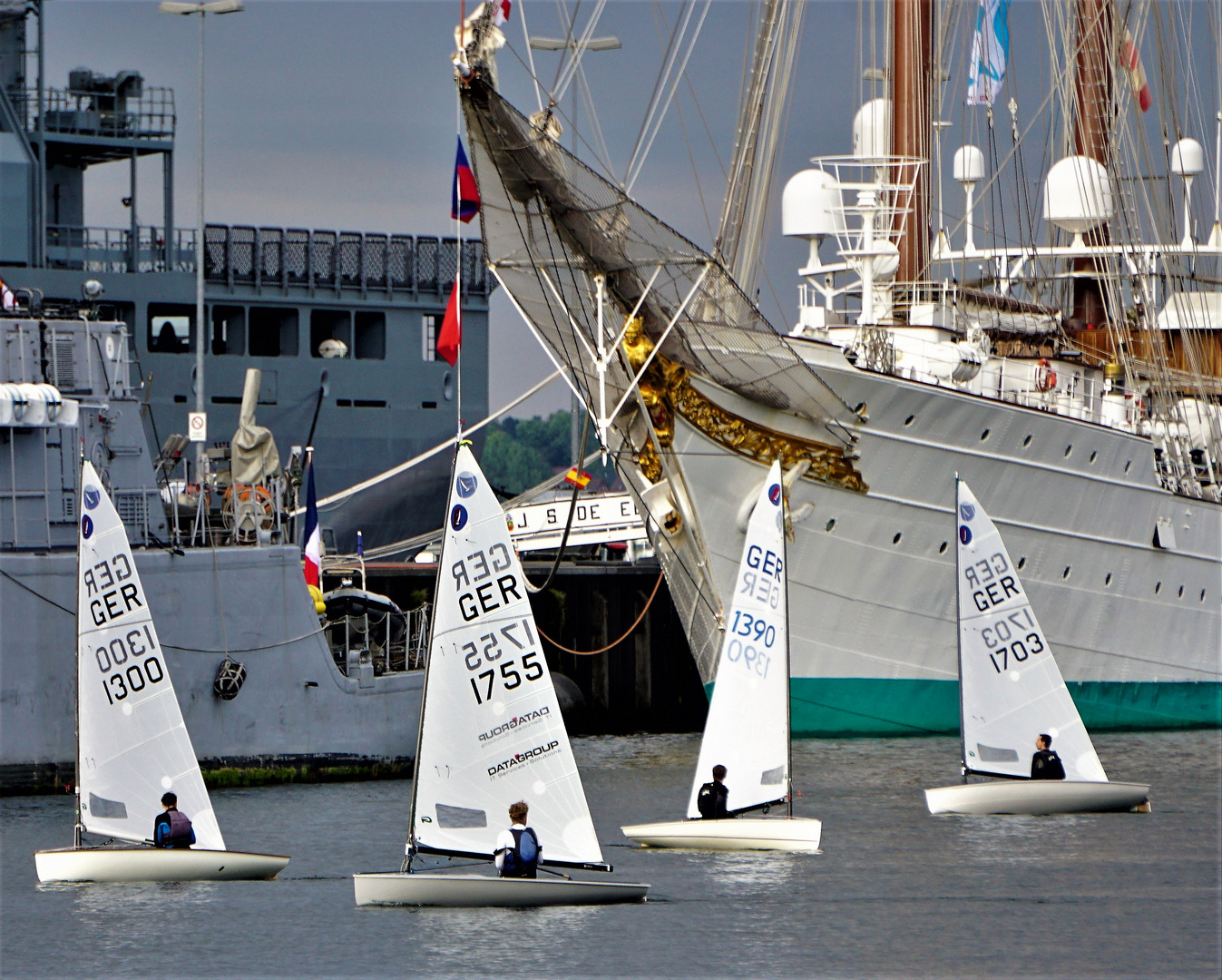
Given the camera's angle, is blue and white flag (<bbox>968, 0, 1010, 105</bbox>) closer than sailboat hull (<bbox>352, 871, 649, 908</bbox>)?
No

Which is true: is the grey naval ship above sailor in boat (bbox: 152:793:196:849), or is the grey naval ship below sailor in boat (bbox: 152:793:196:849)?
above

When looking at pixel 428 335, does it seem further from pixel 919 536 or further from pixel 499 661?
pixel 499 661

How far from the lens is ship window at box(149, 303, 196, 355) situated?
60.9m

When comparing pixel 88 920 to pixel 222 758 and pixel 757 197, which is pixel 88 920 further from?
pixel 757 197

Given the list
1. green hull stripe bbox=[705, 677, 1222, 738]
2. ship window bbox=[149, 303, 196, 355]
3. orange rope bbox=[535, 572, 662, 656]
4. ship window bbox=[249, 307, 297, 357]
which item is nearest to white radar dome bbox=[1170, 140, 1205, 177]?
green hull stripe bbox=[705, 677, 1222, 738]

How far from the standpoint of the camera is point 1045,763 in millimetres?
30250

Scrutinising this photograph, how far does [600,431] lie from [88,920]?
16.1 m

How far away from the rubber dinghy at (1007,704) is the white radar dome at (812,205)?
10.5 meters

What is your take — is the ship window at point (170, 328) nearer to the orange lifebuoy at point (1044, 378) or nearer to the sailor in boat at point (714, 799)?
the orange lifebuoy at point (1044, 378)

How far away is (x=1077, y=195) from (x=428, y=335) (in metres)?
25.2

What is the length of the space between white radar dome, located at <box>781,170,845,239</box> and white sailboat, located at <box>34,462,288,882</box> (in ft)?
62.9

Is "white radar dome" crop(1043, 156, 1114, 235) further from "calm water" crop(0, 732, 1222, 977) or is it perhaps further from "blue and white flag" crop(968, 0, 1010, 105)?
"calm water" crop(0, 732, 1222, 977)

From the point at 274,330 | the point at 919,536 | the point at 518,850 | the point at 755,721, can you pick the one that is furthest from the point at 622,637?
the point at 274,330

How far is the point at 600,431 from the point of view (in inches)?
1395
